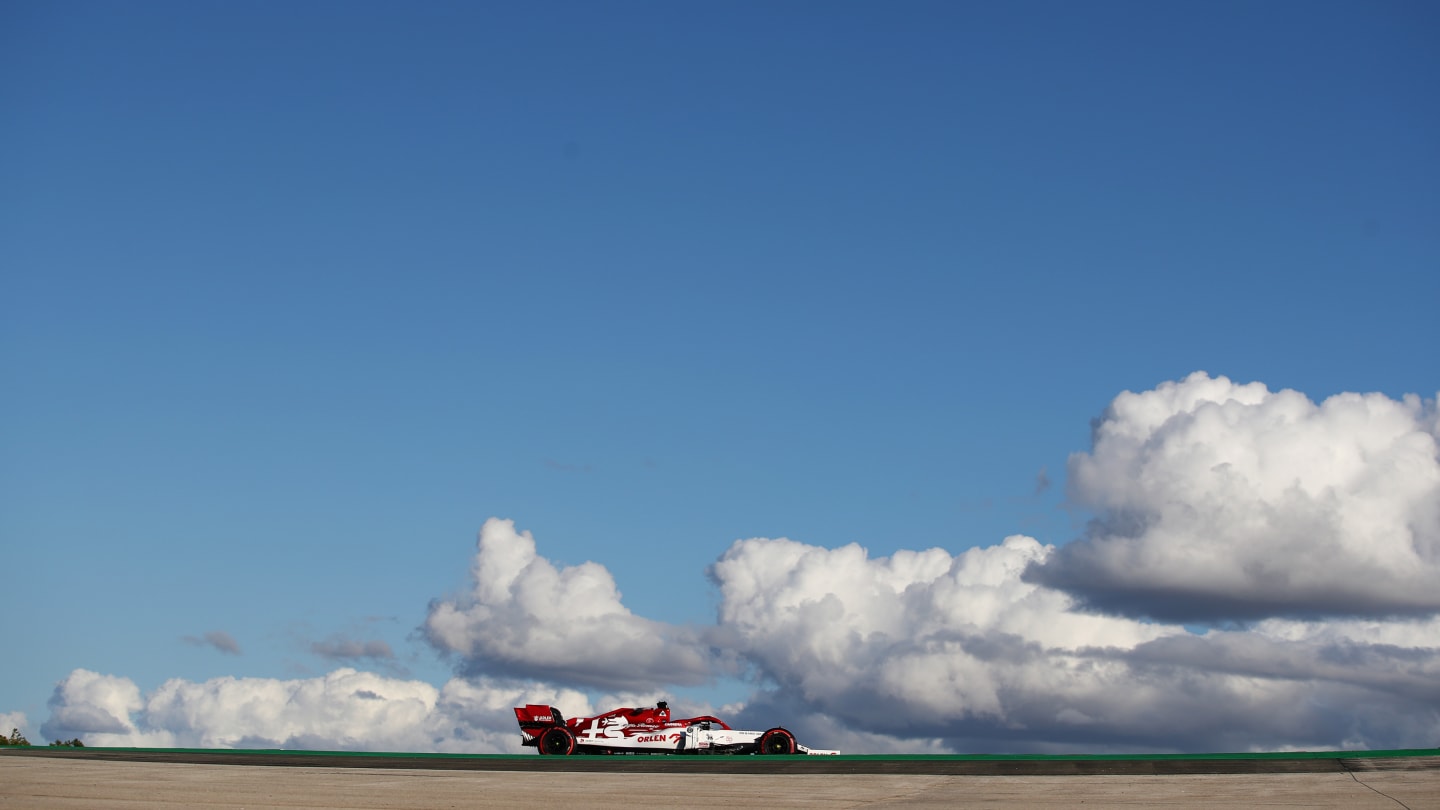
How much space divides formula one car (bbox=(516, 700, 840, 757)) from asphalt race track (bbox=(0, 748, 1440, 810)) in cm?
635

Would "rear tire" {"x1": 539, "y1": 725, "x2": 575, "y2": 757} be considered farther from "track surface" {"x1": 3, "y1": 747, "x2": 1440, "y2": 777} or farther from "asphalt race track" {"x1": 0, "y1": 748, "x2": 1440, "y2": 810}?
"asphalt race track" {"x1": 0, "y1": 748, "x2": 1440, "y2": 810}

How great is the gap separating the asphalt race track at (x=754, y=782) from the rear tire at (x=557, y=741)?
844 centimetres

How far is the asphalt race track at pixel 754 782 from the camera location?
3244cm

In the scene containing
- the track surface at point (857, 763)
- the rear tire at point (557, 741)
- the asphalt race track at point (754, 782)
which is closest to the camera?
the asphalt race track at point (754, 782)

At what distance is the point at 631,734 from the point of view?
189 ft

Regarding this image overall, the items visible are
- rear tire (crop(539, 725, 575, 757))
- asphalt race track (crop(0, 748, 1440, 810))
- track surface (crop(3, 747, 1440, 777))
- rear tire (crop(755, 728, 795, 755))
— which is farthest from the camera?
rear tire (crop(539, 725, 575, 757))

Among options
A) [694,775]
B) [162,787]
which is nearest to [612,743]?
[694,775]

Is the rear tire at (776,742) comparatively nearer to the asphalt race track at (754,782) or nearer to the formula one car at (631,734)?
the formula one car at (631,734)

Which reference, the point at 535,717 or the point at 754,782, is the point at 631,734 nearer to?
the point at 535,717

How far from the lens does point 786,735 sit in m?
54.4

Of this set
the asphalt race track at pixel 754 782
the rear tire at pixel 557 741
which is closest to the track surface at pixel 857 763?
the asphalt race track at pixel 754 782

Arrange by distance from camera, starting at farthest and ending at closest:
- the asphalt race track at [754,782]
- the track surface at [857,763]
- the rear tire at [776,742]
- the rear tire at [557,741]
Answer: the rear tire at [557,741] < the rear tire at [776,742] < the track surface at [857,763] < the asphalt race track at [754,782]

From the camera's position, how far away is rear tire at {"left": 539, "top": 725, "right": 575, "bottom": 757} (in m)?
58.0

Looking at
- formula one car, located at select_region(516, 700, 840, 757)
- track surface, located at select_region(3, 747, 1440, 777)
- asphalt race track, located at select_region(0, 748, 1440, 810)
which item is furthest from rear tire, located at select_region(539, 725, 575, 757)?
asphalt race track, located at select_region(0, 748, 1440, 810)
